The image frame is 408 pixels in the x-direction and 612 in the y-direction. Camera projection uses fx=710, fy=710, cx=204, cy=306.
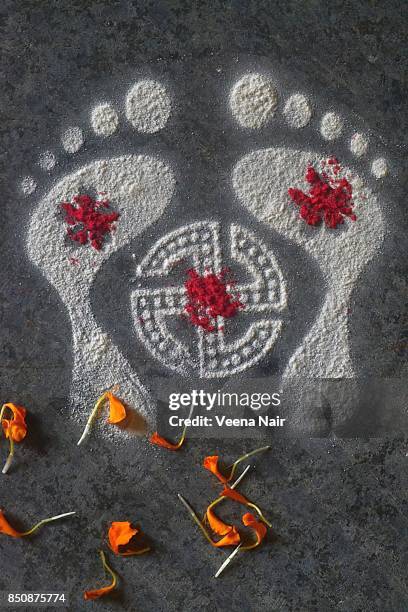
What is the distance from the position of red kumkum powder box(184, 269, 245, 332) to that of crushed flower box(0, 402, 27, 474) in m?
0.33

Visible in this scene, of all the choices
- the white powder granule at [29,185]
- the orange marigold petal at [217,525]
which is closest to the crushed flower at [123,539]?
the orange marigold petal at [217,525]

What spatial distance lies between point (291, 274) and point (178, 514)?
45cm

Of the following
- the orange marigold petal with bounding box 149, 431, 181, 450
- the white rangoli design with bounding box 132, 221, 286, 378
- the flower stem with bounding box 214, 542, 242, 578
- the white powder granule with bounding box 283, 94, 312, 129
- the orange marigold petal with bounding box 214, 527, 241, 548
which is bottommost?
the flower stem with bounding box 214, 542, 242, 578

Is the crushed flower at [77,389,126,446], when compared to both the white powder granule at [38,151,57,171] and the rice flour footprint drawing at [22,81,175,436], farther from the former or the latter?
the white powder granule at [38,151,57,171]

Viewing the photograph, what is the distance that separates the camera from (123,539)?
1.17m

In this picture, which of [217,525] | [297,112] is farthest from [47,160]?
[217,525]

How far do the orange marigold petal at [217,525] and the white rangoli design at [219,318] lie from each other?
233mm

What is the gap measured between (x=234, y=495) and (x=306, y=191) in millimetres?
532

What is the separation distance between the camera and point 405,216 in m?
1.23

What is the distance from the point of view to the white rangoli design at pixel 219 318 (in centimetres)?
122

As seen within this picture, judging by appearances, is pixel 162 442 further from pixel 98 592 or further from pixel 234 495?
pixel 98 592

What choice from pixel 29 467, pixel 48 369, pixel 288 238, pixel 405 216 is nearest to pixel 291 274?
pixel 288 238

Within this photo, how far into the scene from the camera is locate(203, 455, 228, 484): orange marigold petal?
118 cm

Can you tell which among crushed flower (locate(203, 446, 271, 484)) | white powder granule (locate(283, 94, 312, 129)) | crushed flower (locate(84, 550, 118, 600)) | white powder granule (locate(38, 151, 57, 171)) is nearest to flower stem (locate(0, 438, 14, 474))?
crushed flower (locate(84, 550, 118, 600))
